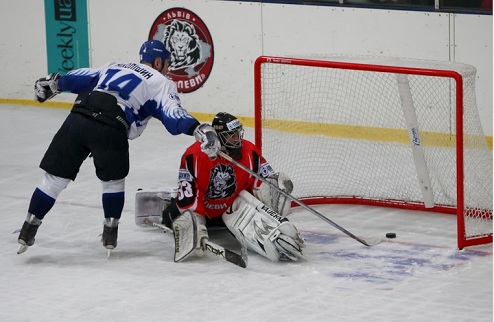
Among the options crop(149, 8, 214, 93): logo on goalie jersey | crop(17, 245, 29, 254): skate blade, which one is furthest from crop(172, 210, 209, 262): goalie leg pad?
crop(149, 8, 214, 93): logo on goalie jersey

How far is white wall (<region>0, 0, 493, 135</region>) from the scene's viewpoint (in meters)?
8.59

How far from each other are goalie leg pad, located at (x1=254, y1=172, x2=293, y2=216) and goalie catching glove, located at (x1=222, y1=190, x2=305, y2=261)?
0.13m

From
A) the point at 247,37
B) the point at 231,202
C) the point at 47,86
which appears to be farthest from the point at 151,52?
Answer: the point at 247,37

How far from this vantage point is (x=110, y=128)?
6.09 meters

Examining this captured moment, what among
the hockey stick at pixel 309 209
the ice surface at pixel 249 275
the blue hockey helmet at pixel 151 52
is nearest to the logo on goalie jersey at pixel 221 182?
the hockey stick at pixel 309 209

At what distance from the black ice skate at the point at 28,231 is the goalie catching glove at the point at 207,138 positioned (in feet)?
3.25

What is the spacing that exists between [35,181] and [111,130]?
2111mm

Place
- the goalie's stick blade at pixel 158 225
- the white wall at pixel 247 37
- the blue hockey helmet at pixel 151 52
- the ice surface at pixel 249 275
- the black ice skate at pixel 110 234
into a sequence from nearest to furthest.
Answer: the ice surface at pixel 249 275
the black ice skate at pixel 110 234
the blue hockey helmet at pixel 151 52
the goalie's stick blade at pixel 158 225
the white wall at pixel 247 37

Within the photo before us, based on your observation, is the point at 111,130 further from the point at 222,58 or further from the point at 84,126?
the point at 222,58

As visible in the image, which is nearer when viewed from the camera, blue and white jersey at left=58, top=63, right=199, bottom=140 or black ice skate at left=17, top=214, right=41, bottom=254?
blue and white jersey at left=58, top=63, right=199, bottom=140

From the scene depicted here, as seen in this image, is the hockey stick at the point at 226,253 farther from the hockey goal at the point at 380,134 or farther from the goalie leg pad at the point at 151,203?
the hockey goal at the point at 380,134

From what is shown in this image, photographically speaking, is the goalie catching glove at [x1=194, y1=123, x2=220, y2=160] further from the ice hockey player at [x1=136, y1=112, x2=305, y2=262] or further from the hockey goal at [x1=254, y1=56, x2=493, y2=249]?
the hockey goal at [x1=254, y1=56, x2=493, y2=249]

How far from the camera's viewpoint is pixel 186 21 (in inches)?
385

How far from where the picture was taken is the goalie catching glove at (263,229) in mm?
6023
